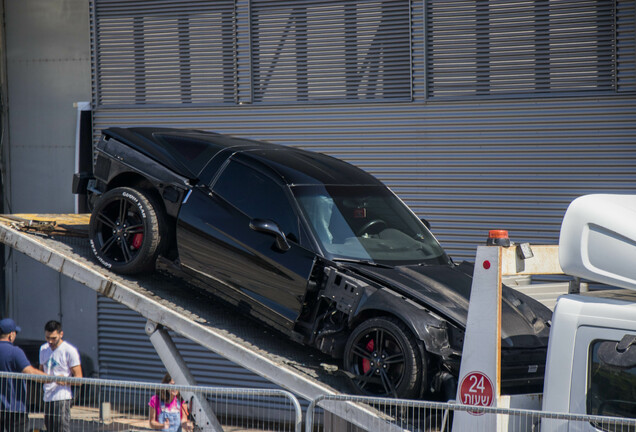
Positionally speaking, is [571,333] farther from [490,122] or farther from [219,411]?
[490,122]

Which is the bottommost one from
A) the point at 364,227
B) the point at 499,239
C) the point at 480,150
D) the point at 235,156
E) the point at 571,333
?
the point at 571,333

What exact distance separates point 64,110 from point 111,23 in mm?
1650

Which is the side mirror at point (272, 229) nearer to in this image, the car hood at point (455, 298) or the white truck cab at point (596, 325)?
the car hood at point (455, 298)

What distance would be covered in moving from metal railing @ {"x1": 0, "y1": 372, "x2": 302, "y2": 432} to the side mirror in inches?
45.9

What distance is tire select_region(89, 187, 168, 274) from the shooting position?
23.2 feet

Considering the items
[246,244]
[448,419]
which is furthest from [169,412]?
[448,419]

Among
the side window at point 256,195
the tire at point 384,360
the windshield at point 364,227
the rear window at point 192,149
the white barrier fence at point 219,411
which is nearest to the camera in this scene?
the white barrier fence at point 219,411

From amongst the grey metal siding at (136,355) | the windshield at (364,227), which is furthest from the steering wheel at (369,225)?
the grey metal siding at (136,355)

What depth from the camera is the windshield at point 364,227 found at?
6.51m

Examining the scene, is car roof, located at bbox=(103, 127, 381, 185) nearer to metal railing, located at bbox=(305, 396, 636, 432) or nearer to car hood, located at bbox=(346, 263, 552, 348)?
car hood, located at bbox=(346, 263, 552, 348)

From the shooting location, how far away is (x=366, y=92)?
11.7 meters

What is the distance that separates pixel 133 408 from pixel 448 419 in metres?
2.26

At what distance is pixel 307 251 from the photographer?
251 inches

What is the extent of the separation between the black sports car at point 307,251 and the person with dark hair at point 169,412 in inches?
36.3
